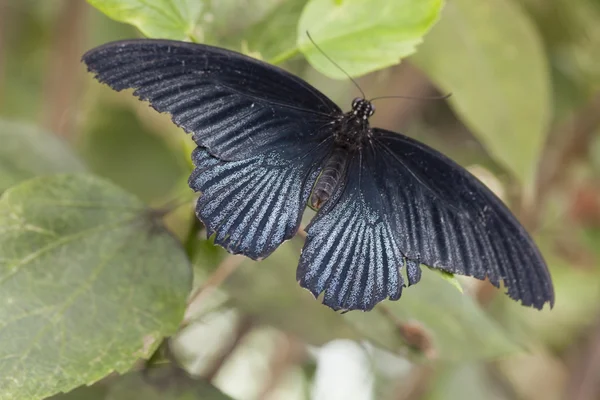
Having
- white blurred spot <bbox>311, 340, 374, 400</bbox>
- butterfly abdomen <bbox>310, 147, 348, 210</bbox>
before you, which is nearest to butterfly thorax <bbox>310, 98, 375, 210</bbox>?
butterfly abdomen <bbox>310, 147, 348, 210</bbox>

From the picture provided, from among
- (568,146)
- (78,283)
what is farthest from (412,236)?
(568,146)

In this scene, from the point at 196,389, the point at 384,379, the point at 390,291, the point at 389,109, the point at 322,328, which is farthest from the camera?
the point at 384,379

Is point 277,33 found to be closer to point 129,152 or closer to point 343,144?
point 343,144

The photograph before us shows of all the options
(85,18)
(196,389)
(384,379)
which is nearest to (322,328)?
(196,389)

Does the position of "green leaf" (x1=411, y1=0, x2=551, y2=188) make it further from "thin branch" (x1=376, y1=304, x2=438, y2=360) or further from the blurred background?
"thin branch" (x1=376, y1=304, x2=438, y2=360)

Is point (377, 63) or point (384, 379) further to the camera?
point (384, 379)

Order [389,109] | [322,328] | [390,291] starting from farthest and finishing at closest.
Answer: [389,109], [322,328], [390,291]

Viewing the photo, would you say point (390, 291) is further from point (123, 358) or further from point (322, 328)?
point (322, 328)

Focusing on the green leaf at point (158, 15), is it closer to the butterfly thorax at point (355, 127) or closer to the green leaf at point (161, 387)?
the butterfly thorax at point (355, 127)
